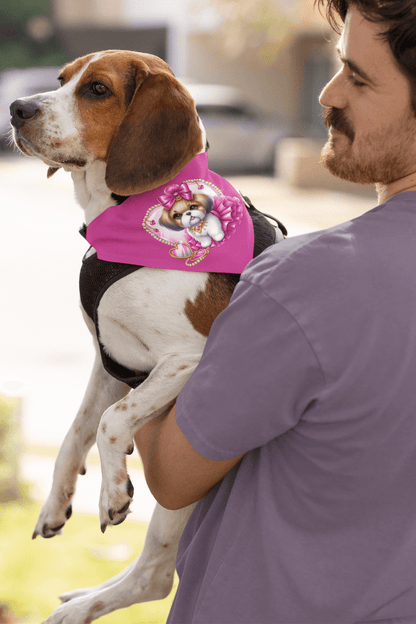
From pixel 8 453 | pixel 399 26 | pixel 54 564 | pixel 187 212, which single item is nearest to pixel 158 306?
pixel 187 212

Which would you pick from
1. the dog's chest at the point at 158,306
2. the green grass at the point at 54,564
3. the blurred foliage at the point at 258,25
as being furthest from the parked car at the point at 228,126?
the dog's chest at the point at 158,306

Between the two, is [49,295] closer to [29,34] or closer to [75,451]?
[75,451]

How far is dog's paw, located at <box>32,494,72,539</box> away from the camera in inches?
66.0

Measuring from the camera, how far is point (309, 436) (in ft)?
3.11

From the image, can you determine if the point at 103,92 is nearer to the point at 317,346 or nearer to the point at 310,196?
the point at 317,346

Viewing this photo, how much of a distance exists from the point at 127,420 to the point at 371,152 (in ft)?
2.39

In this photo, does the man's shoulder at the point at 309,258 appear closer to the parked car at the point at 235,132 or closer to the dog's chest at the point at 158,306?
the dog's chest at the point at 158,306

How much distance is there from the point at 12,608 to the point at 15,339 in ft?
10.6

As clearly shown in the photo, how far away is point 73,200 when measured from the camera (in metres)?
2.37

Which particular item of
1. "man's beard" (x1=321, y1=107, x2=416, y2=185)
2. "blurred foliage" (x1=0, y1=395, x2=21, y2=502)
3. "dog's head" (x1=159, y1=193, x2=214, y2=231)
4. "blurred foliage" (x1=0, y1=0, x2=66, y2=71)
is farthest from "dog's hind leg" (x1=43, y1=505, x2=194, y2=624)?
"blurred foliage" (x1=0, y1=0, x2=66, y2=71)

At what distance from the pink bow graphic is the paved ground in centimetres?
212

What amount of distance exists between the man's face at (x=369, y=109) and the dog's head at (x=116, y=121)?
17.9 inches

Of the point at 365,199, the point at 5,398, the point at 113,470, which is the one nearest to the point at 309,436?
the point at 113,470

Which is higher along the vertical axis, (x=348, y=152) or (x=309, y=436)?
(x=348, y=152)
